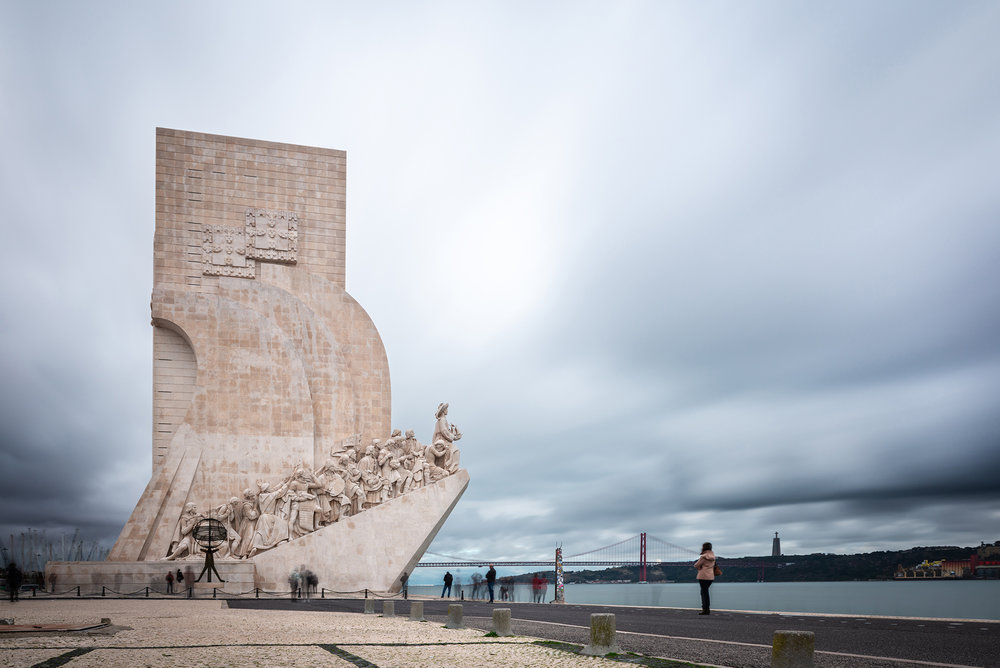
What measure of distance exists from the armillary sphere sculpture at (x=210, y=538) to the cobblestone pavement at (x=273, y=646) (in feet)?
26.0

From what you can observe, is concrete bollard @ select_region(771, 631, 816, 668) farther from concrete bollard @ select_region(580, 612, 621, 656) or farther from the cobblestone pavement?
concrete bollard @ select_region(580, 612, 621, 656)

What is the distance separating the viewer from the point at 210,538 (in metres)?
17.1

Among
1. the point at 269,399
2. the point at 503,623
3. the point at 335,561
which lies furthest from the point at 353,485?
the point at 503,623

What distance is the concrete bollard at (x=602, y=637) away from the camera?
557 cm

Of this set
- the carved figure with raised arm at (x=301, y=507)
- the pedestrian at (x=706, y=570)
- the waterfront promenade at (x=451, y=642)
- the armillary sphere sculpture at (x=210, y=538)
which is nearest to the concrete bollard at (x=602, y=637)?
the waterfront promenade at (x=451, y=642)

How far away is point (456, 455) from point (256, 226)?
26.1ft

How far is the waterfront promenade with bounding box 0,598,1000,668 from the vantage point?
5.16 meters

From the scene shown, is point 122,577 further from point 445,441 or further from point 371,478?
point 445,441

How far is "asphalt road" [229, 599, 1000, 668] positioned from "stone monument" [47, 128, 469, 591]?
9.04 metres

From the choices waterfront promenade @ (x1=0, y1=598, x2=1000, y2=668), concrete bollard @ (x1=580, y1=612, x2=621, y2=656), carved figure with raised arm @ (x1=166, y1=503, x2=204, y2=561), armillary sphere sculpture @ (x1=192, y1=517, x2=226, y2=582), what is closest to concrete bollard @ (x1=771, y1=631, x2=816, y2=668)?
waterfront promenade @ (x1=0, y1=598, x2=1000, y2=668)

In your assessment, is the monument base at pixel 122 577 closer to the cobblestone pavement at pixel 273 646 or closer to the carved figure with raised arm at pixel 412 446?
the carved figure with raised arm at pixel 412 446

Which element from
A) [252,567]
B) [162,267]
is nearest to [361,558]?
[252,567]

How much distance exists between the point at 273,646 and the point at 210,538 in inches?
472

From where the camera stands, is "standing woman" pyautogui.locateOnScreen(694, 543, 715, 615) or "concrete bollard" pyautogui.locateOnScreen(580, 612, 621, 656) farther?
"standing woman" pyautogui.locateOnScreen(694, 543, 715, 615)
